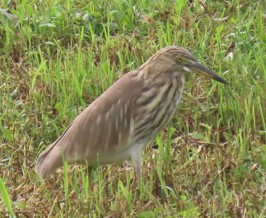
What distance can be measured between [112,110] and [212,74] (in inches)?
25.1

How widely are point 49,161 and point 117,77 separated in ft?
4.82

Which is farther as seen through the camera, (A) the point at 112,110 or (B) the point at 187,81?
(B) the point at 187,81

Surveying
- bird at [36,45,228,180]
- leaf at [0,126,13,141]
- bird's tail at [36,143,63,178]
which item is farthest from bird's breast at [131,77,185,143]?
leaf at [0,126,13,141]

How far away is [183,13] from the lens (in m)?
8.02

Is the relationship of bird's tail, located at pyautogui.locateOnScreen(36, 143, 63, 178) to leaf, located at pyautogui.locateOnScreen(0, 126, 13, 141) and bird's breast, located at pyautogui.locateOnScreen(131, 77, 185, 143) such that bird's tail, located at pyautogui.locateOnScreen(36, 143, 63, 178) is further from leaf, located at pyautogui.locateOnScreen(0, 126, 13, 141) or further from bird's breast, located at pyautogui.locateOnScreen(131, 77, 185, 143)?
leaf, located at pyautogui.locateOnScreen(0, 126, 13, 141)

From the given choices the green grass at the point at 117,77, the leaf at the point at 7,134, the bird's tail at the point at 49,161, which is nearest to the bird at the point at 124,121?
the bird's tail at the point at 49,161

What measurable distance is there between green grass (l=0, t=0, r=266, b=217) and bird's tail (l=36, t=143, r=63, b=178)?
9 cm

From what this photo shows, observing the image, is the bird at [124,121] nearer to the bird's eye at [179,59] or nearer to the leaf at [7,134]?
the bird's eye at [179,59]

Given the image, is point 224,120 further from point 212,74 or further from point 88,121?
point 88,121

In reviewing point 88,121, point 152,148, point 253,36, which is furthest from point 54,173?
point 253,36

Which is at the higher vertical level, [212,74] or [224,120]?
[212,74]

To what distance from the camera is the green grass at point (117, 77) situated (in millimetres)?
5570

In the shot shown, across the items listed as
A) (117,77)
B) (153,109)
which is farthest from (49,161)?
(117,77)

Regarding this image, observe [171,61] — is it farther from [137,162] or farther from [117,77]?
[117,77]
